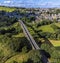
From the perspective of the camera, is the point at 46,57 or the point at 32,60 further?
the point at 46,57

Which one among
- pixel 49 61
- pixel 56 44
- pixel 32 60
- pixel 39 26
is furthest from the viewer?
pixel 39 26

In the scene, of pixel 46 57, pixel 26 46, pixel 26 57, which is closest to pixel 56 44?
pixel 26 46

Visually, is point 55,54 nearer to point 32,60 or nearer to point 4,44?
point 32,60

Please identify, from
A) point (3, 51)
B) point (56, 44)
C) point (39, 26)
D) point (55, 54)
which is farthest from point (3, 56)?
point (39, 26)

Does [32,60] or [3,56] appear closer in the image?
[32,60]

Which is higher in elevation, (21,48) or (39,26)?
(21,48)

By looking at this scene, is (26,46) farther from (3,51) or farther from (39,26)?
(39,26)

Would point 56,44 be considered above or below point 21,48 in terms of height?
below

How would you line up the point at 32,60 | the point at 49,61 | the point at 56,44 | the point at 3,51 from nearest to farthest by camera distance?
the point at 32,60 < the point at 49,61 < the point at 3,51 < the point at 56,44

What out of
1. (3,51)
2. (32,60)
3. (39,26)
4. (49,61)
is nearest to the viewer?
(32,60)
